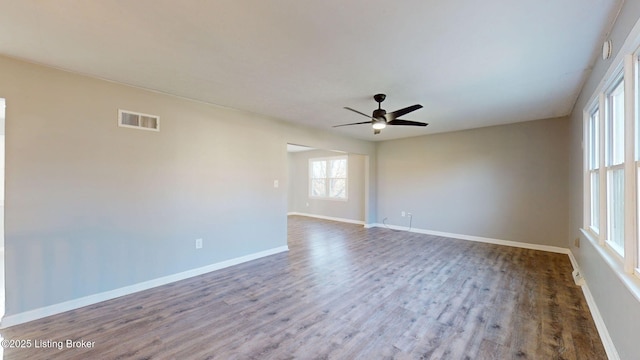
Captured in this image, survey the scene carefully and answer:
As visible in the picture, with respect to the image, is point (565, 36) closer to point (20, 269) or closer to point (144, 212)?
point (144, 212)

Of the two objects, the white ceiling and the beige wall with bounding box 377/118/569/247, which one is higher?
the white ceiling

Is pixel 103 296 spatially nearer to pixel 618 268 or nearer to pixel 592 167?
pixel 618 268

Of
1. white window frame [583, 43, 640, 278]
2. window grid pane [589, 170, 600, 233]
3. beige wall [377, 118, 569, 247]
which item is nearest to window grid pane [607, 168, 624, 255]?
white window frame [583, 43, 640, 278]

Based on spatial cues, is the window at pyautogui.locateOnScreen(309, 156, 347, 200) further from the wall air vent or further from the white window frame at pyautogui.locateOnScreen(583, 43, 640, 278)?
the white window frame at pyautogui.locateOnScreen(583, 43, 640, 278)

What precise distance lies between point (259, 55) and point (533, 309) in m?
3.65

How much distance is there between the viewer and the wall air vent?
120 inches

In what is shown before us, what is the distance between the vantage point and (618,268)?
6.17ft

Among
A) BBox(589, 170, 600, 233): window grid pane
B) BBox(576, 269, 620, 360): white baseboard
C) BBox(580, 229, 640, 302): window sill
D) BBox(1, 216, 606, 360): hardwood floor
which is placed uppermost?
BBox(589, 170, 600, 233): window grid pane

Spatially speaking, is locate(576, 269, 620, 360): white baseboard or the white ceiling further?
locate(576, 269, 620, 360): white baseboard

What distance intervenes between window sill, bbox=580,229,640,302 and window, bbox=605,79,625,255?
0.21 feet

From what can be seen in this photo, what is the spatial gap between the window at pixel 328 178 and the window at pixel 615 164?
6170mm

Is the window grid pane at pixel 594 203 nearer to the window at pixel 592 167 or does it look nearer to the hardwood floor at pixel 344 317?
the window at pixel 592 167

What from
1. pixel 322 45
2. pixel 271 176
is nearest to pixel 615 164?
pixel 322 45

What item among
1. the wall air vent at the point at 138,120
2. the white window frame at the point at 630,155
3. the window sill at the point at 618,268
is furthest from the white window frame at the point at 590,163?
the wall air vent at the point at 138,120
